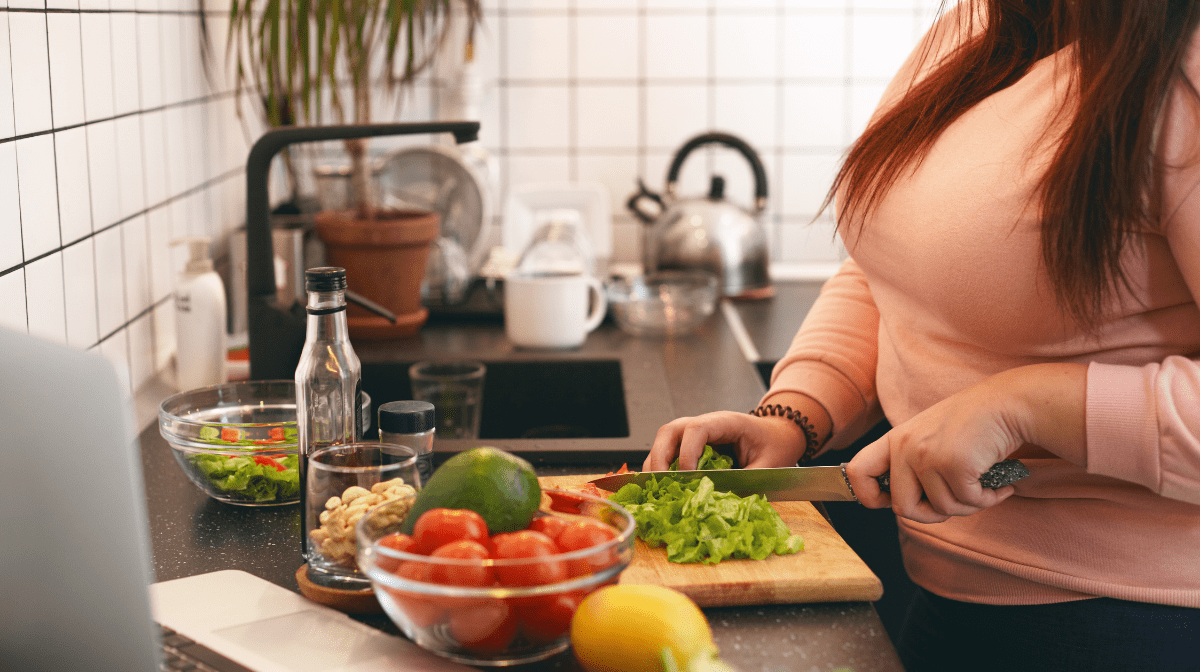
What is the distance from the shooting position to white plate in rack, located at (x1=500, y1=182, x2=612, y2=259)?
232 centimetres

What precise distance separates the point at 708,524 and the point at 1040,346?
0.99 ft

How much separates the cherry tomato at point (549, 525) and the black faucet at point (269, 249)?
63 centimetres

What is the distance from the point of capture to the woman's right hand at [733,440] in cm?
92

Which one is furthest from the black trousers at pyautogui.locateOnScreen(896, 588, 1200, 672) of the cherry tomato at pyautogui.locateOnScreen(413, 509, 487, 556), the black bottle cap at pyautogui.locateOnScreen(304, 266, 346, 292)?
the black bottle cap at pyautogui.locateOnScreen(304, 266, 346, 292)

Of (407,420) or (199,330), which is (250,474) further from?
(199,330)

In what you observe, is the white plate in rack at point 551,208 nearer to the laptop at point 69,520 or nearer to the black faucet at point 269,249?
the black faucet at point 269,249

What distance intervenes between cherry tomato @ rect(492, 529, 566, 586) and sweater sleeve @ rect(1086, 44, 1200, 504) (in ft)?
1.32

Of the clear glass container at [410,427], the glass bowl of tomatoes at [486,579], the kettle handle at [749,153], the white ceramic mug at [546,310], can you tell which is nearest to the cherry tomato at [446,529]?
the glass bowl of tomatoes at [486,579]

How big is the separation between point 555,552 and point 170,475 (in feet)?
1.96

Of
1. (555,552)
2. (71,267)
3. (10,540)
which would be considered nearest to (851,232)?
(555,552)

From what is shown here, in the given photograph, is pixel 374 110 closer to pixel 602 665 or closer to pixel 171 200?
pixel 171 200

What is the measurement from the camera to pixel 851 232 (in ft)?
3.05

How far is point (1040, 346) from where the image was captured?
799mm

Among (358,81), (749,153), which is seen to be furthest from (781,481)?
(358,81)
